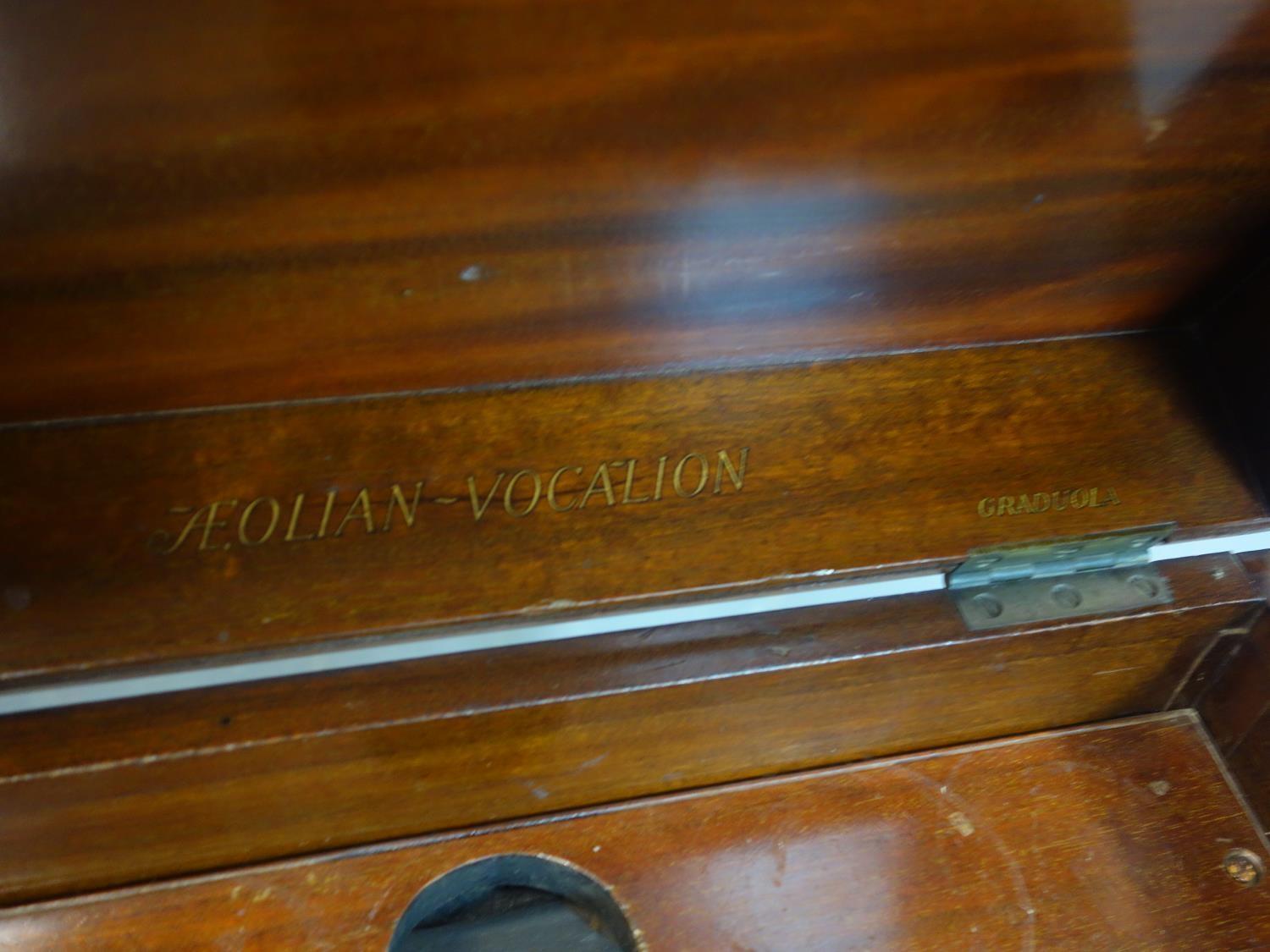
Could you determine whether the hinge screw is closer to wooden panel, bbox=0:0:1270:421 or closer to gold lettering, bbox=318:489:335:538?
wooden panel, bbox=0:0:1270:421

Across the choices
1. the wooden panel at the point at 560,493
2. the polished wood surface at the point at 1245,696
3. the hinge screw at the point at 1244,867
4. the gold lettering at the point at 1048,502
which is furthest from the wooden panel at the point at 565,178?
the hinge screw at the point at 1244,867

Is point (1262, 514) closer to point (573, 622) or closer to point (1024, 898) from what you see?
point (1024, 898)

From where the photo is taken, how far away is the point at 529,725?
733mm

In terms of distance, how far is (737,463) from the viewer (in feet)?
2.60

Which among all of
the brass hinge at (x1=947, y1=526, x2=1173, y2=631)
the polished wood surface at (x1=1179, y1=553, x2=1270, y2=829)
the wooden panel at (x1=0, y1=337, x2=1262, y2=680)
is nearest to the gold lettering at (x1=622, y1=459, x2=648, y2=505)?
the wooden panel at (x1=0, y1=337, x2=1262, y2=680)

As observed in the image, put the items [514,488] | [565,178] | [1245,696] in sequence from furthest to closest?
1. [1245,696]
2. [514,488]
3. [565,178]

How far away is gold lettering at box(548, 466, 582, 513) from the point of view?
76 cm

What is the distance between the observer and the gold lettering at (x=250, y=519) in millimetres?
711

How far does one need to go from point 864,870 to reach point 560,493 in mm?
391

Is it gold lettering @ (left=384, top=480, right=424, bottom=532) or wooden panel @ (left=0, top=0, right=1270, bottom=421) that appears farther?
gold lettering @ (left=384, top=480, right=424, bottom=532)

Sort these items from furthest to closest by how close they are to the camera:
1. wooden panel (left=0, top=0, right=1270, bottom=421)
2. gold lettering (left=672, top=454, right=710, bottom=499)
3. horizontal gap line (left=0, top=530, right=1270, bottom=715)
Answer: gold lettering (left=672, top=454, right=710, bottom=499) → horizontal gap line (left=0, top=530, right=1270, bottom=715) → wooden panel (left=0, top=0, right=1270, bottom=421)

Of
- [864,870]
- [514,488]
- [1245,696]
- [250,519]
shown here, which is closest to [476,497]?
[514,488]

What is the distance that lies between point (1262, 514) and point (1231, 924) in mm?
330

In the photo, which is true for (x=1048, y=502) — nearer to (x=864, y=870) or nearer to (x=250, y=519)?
(x=864, y=870)
